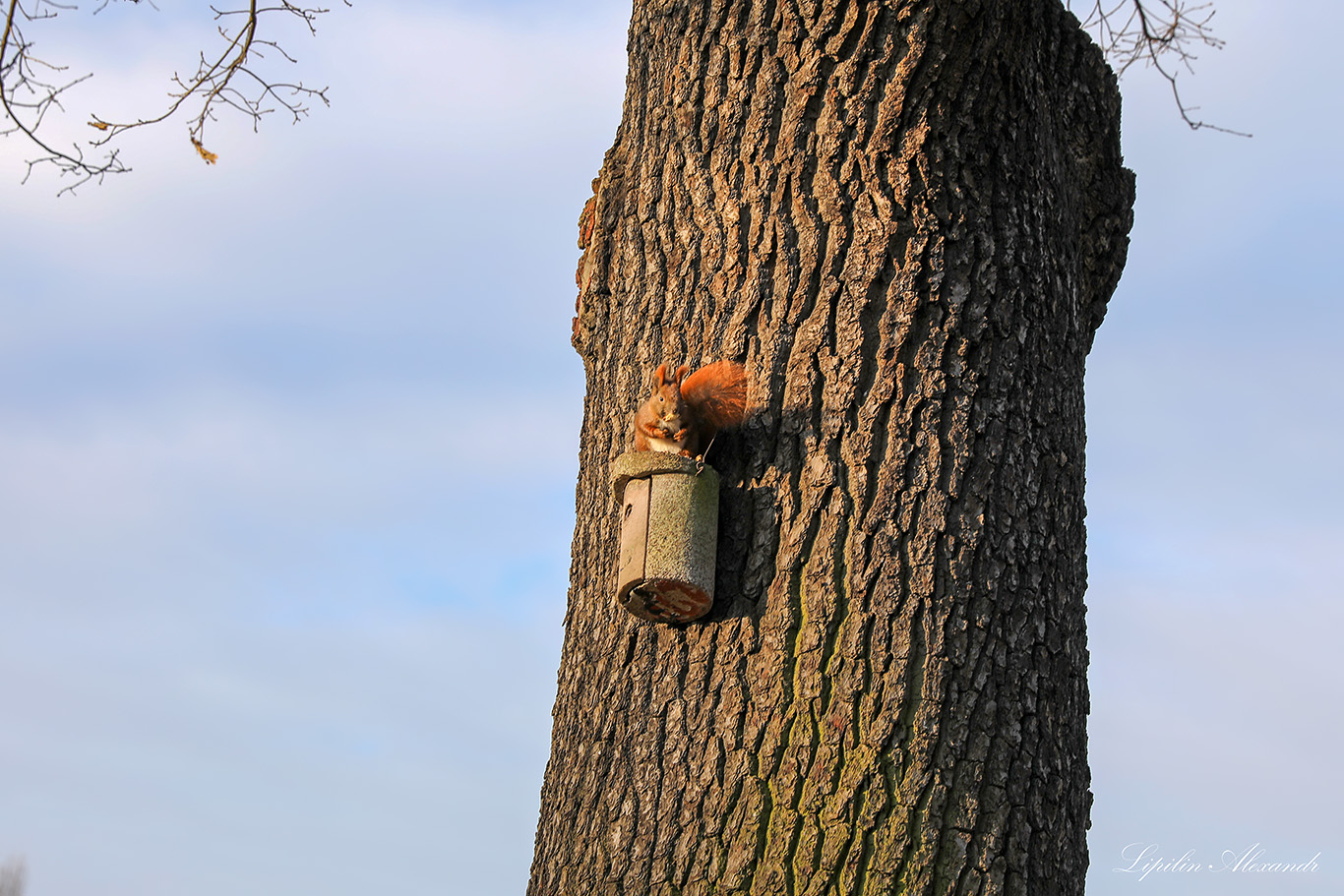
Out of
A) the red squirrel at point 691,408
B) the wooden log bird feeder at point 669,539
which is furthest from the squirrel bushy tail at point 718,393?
the wooden log bird feeder at point 669,539

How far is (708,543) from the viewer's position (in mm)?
2277

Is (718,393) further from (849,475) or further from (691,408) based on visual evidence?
(849,475)

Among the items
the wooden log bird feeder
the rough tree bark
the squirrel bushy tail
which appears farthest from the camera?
the squirrel bushy tail

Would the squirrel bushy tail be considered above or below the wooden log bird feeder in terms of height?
above

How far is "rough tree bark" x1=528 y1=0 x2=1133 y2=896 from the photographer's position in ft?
7.01

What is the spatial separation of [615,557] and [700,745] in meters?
0.50

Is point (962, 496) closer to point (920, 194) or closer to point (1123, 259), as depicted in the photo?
point (920, 194)

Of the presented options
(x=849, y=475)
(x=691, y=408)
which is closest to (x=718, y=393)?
(x=691, y=408)

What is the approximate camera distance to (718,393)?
240 centimetres

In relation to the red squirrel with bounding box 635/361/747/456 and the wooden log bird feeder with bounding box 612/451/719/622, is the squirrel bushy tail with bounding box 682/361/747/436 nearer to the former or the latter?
the red squirrel with bounding box 635/361/747/456

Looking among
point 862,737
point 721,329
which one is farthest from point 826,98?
point 862,737

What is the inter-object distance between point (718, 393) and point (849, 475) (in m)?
0.31

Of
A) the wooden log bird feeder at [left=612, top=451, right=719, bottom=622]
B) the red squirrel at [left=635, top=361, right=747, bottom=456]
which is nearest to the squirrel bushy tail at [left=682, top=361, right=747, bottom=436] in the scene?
the red squirrel at [left=635, top=361, right=747, bottom=456]

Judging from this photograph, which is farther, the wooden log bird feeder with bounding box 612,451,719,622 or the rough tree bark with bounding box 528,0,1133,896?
the wooden log bird feeder with bounding box 612,451,719,622
